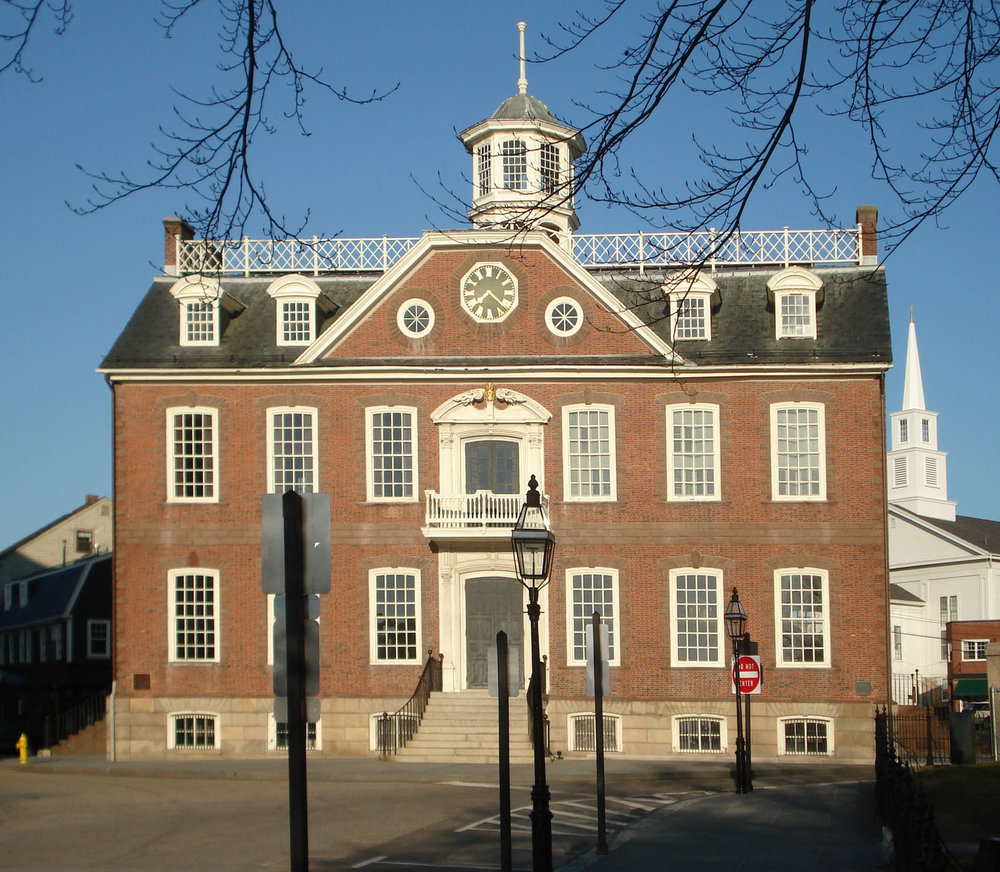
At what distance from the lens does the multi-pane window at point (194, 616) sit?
34.7 meters

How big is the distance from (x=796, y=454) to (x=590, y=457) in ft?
16.4

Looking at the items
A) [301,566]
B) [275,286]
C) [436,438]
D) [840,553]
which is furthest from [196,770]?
[301,566]

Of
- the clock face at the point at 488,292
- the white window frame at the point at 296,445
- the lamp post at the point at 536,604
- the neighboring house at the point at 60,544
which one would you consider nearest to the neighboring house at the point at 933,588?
the clock face at the point at 488,292

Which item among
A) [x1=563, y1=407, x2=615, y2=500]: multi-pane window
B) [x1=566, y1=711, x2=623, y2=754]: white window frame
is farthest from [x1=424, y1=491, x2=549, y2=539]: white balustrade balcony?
[x1=566, y1=711, x2=623, y2=754]: white window frame

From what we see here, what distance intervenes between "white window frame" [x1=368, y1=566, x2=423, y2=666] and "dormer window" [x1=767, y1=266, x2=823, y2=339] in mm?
10896

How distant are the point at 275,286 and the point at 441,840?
20.1 m

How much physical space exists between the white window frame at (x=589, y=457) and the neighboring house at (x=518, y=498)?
0.07 m

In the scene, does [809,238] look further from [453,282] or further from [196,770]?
[196,770]

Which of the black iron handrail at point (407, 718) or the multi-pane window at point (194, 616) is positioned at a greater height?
the multi-pane window at point (194, 616)

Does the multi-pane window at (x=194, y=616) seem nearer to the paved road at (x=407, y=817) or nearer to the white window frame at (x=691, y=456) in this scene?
the paved road at (x=407, y=817)

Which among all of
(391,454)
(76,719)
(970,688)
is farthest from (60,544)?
(970,688)

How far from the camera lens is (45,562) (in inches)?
2744

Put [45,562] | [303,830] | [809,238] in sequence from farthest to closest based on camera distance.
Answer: [45,562] → [809,238] → [303,830]

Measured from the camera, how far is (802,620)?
33.8 metres
